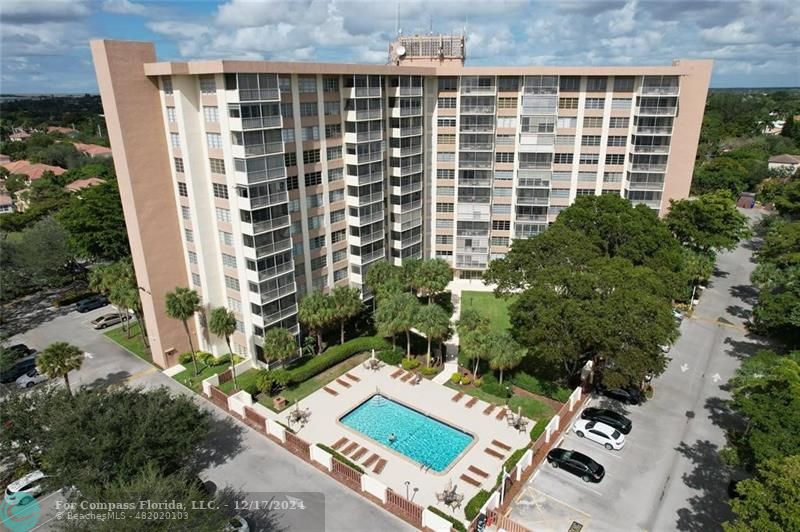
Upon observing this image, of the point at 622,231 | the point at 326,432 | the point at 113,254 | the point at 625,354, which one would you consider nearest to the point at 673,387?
the point at 625,354

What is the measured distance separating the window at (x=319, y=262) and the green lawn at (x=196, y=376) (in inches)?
483

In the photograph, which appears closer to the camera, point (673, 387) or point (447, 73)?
point (673, 387)

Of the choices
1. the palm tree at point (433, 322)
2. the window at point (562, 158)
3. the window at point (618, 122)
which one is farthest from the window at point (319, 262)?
the window at point (618, 122)

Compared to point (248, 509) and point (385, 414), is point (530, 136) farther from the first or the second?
point (248, 509)

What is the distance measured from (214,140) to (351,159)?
530 inches

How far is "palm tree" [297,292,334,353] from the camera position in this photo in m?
44.6

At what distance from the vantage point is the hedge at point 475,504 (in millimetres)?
28766

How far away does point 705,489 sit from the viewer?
103ft

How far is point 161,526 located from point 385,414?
21370mm

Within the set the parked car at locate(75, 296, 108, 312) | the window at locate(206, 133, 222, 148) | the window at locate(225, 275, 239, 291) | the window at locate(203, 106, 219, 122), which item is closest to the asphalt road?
the window at locate(225, 275, 239, 291)

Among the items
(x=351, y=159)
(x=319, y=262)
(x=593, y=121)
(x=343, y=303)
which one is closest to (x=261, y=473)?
(x=343, y=303)

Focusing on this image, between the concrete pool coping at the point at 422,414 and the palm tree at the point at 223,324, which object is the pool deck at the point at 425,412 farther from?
the palm tree at the point at 223,324

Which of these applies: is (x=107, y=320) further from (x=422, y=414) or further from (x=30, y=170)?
(x=30, y=170)

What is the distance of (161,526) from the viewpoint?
20656 mm
